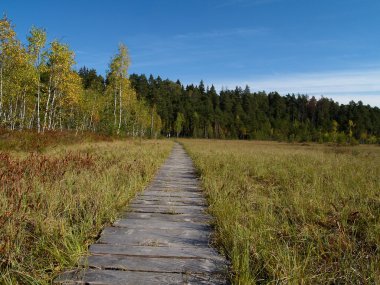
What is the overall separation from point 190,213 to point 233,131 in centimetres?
10685

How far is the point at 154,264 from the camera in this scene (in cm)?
284

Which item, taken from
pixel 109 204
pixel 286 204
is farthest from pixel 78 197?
pixel 286 204

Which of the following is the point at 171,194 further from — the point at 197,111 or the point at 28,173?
the point at 197,111

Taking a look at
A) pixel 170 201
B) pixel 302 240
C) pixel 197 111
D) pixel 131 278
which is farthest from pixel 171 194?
pixel 197 111

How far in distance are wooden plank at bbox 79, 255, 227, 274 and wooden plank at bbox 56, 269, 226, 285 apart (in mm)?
77

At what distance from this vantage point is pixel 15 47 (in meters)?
24.5

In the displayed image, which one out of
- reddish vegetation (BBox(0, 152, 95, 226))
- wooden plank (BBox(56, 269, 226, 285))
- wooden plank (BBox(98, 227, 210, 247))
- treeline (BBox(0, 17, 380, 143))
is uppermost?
treeline (BBox(0, 17, 380, 143))

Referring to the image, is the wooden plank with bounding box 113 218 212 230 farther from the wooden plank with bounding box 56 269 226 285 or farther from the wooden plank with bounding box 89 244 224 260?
the wooden plank with bounding box 56 269 226 285

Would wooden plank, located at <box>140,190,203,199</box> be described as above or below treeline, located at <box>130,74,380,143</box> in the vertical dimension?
below

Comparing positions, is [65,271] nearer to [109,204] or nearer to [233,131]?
[109,204]

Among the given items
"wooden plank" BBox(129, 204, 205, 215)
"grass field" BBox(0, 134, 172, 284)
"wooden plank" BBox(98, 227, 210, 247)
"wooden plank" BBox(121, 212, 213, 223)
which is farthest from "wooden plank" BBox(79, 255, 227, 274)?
"wooden plank" BBox(129, 204, 205, 215)

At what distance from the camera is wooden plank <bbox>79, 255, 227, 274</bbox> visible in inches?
108

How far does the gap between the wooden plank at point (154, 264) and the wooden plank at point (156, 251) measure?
0.27ft

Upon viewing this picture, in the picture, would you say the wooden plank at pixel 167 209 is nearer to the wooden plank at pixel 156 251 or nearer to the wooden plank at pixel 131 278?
the wooden plank at pixel 156 251
